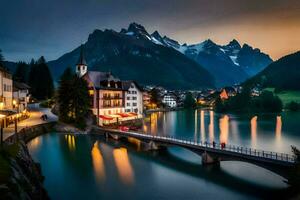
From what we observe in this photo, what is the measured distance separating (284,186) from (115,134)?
4027 cm

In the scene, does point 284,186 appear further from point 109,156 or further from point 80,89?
point 80,89

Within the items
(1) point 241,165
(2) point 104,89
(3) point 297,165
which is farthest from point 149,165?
(2) point 104,89

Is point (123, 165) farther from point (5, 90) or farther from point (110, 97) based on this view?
point (110, 97)

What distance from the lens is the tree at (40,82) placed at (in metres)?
125

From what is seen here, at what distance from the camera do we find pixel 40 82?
126438 millimetres

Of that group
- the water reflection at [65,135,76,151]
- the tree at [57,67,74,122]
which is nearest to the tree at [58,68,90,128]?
the tree at [57,67,74,122]

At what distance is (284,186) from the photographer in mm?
36812

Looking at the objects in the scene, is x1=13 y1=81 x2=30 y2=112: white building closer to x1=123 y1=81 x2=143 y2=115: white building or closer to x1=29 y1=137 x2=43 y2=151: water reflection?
x1=29 y1=137 x2=43 y2=151: water reflection

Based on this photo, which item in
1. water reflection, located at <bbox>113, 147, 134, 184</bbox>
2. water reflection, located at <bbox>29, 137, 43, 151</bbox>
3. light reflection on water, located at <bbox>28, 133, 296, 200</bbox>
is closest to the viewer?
light reflection on water, located at <bbox>28, 133, 296, 200</bbox>

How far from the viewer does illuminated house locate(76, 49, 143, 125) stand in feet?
283

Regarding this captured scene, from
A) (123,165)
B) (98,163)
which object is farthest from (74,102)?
(123,165)

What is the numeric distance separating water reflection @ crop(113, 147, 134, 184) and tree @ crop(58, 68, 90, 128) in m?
23.0

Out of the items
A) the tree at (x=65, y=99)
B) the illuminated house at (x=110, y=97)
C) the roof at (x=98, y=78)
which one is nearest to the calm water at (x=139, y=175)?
the tree at (x=65, y=99)

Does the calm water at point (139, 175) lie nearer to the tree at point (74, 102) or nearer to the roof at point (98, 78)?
the tree at point (74, 102)
